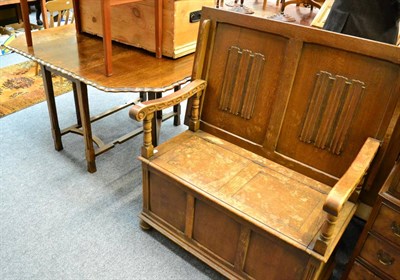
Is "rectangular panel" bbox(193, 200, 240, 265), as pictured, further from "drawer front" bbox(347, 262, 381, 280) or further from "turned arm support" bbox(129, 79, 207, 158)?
"drawer front" bbox(347, 262, 381, 280)

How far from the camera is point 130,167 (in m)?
2.51

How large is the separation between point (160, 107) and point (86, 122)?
74 centimetres

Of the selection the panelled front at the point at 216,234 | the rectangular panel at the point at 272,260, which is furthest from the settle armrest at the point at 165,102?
the rectangular panel at the point at 272,260

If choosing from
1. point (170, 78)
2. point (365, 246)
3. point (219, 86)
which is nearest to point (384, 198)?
point (365, 246)

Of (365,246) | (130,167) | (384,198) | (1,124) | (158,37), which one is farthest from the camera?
(1,124)

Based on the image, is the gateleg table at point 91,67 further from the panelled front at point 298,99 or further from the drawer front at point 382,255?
the drawer front at point 382,255

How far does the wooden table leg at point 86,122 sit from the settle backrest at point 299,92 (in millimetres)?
665

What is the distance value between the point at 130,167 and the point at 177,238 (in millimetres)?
867

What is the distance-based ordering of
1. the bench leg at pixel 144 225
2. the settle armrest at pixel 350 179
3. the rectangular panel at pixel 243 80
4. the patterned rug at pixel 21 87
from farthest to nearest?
the patterned rug at pixel 21 87 → the bench leg at pixel 144 225 → the rectangular panel at pixel 243 80 → the settle armrest at pixel 350 179

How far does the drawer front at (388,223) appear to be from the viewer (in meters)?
1.22

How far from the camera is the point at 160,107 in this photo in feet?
5.50

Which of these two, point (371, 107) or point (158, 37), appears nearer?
point (371, 107)

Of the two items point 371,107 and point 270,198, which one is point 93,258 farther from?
point 371,107

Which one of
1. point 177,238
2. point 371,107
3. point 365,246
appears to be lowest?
Answer: point 177,238
